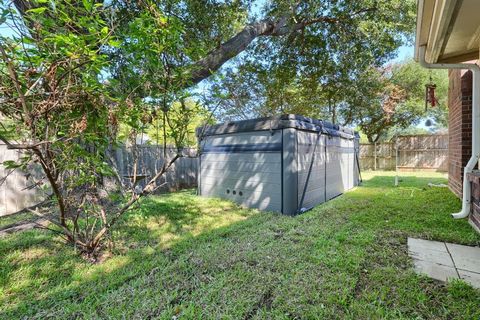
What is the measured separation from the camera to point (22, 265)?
2270 mm

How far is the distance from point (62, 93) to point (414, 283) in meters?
3.17

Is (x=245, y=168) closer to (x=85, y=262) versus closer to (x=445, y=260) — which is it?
(x=85, y=262)

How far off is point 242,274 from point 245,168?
281 centimetres

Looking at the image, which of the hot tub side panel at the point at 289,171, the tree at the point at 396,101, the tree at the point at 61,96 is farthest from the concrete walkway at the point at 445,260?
the tree at the point at 396,101

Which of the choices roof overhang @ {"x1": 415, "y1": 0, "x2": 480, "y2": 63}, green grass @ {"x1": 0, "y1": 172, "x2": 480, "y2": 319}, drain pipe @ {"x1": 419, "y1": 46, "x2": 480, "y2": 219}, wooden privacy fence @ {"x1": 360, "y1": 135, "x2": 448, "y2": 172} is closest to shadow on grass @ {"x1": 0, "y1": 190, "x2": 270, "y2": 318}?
green grass @ {"x1": 0, "y1": 172, "x2": 480, "y2": 319}

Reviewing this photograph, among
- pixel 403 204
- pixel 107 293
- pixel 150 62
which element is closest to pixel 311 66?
Answer: pixel 403 204

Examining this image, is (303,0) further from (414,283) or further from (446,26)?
(414,283)

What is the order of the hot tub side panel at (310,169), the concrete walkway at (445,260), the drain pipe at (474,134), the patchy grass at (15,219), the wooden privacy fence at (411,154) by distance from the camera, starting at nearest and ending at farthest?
1. the concrete walkway at (445,260)
2. the drain pipe at (474,134)
3. the patchy grass at (15,219)
4. the hot tub side panel at (310,169)
5. the wooden privacy fence at (411,154)

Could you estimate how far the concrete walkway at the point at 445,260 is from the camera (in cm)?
208

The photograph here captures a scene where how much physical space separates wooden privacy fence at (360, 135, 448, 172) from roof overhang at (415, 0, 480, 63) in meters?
8.39

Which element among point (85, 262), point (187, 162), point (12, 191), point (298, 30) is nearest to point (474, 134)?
point (298, 30)

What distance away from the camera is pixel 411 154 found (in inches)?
451

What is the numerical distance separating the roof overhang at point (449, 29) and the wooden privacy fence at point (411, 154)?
8.39 m

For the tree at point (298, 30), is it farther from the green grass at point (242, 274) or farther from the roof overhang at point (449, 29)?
the green grass at point (242, 274)
